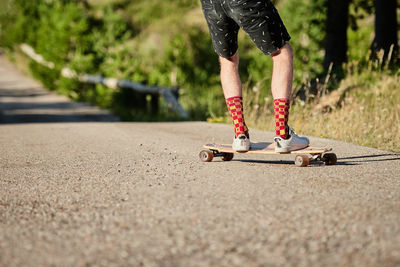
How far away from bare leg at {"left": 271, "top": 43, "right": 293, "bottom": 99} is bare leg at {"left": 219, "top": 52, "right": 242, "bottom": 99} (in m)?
0.34

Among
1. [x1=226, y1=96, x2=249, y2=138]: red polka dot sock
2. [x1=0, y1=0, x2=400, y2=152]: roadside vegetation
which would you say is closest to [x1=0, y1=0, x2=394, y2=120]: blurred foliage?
[x1=0, y1=0, x2=400, y2=152]: roadside vegetation

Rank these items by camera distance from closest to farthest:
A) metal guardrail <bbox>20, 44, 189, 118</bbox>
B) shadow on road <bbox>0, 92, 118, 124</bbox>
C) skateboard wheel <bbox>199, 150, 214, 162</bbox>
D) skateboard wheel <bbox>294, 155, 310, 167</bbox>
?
skateboard wheel <bbox>294, 155, 310, 167</bbox>, skateboard wheel <bbox>199, 150, 214, 162</bbox>, metal guardrail <bbox>20, 44, 189, 118</bbox>, shadow on road <bbox>0, 92, 118, 124</bbox>

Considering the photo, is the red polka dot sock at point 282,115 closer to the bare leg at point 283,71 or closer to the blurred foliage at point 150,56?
the bare leg at point 283,71

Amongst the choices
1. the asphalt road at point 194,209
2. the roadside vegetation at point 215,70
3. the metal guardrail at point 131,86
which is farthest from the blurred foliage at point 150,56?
the asphalt road at point 194,209

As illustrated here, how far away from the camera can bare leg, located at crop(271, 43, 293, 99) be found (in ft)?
13.0

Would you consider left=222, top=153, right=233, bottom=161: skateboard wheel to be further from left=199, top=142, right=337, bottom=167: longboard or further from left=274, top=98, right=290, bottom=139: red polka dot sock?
left=274, top=98, right=290, bottom=139: red polka dot sock

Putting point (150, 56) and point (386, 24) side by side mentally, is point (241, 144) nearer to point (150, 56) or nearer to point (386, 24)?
point (386, 24)

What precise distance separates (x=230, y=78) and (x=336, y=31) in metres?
6.93

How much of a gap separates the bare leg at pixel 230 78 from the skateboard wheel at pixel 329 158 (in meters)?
0.88

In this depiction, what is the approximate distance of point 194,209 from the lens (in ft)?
8.71

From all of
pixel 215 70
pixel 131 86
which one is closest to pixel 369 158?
pixel 131 86

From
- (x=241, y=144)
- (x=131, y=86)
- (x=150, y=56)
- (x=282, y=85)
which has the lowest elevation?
(x=241, y=144)

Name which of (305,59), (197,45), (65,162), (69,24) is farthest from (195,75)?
(65,162)

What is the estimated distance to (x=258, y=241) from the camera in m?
2.16
